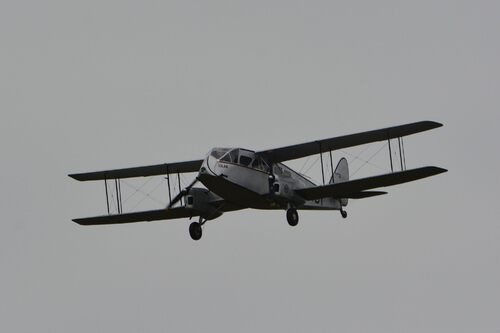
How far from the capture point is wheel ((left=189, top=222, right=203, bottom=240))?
53.0 meters

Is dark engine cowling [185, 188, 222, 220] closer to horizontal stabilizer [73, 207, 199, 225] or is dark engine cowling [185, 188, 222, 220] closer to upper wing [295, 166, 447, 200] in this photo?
horizontal stabilizer [73, 207, 199, 225]

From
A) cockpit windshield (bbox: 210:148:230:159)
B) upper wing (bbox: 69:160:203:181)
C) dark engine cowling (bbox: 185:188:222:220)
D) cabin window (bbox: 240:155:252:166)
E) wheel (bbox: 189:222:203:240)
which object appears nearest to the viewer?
cockpit windshield (bbox: 210:148:230:159)

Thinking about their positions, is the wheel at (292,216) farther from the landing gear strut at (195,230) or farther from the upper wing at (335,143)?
the landing gear strut at (195,230)

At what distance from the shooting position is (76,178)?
57562 mm

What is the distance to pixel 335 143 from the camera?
170 ft

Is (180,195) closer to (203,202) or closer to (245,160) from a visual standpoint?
(203,202)

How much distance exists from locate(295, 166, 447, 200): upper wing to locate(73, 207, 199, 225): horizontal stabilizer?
5.13 m

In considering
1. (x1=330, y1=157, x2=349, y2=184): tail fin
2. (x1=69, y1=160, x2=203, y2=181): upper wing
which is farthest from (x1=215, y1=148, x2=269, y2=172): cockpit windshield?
(x1=330, y1=157, x2=349, y2=184): tail fin

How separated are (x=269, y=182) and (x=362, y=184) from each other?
375 centimetres

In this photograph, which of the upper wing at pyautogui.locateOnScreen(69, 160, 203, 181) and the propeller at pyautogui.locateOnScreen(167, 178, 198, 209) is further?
the upper wing at pyautogui.locateOnScreen(69, 160, 203, 181)

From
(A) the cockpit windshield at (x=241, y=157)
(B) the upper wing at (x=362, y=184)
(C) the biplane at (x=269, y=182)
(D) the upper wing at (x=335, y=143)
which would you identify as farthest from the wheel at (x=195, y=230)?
(B) the upper wing at (x=362, y=184)

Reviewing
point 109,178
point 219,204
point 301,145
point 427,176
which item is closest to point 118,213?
point 109,178

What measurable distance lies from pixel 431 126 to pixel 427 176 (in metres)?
2.26

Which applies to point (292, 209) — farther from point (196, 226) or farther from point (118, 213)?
point (118, 213)
